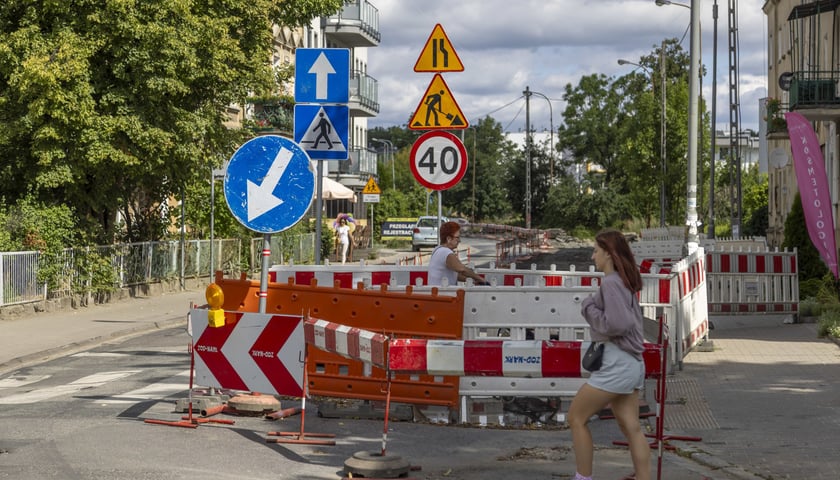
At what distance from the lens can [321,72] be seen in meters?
12.8

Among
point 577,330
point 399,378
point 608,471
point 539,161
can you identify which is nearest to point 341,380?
point 399,378

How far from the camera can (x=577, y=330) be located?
12.4m

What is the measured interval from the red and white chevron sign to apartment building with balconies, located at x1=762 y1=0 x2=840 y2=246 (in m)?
19.5

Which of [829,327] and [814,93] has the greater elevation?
[814,93]

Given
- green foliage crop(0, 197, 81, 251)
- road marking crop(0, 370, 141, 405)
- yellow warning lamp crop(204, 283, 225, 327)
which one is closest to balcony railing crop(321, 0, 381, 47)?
green foliage crop(0, 197, 81, 251)

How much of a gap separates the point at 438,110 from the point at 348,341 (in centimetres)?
421

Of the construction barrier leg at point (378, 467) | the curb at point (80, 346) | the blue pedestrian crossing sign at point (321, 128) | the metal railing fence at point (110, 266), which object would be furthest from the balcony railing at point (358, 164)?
the construction barrier leg at point (378, 467)

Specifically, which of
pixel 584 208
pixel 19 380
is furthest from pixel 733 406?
pixel 584 208

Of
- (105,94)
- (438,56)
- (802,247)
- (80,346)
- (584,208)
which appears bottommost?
(80,346)

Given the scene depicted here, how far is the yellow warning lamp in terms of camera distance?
10.6 meters

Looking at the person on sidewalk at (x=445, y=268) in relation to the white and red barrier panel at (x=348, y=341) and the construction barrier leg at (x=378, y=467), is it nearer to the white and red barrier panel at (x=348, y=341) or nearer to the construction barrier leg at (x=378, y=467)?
the white and red barrier panel at (x=348, y=341)

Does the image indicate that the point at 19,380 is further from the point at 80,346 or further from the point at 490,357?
the point at 490,357

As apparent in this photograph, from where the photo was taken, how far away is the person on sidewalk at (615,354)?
7.62 meters

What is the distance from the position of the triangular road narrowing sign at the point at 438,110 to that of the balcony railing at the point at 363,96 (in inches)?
1905
